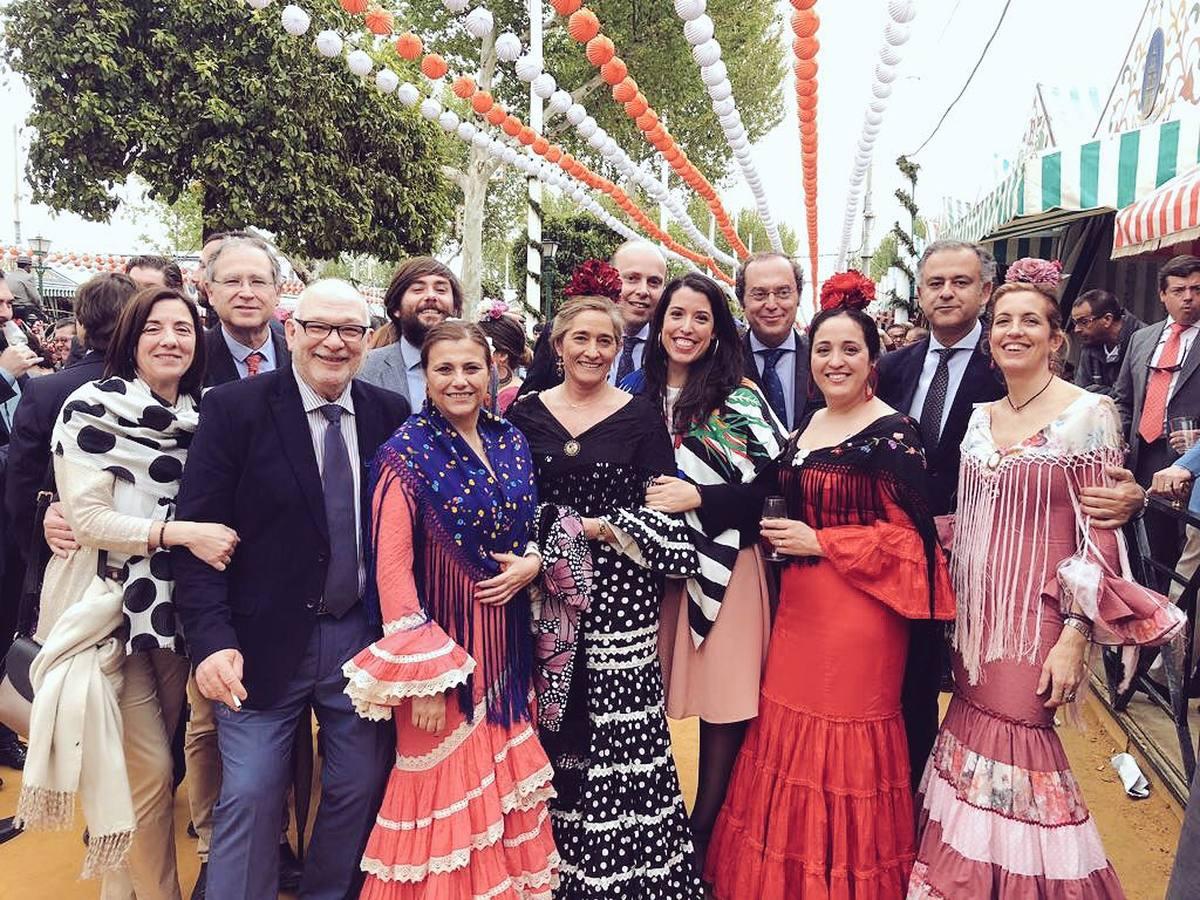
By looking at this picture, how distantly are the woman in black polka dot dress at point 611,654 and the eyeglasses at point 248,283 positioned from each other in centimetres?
123

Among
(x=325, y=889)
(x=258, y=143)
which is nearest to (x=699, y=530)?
(x=325, y=889)

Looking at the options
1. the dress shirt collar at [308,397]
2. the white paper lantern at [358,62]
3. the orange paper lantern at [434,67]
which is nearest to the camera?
the dress shirt collar at [308,397]

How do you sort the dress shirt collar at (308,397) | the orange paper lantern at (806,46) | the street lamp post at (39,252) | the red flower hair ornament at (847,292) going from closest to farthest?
1. the dress shirt collar at (308,397)
2. the red flower hair ornament at (847,292)
3. the orange paper lantern at (806,46)
4. the street lamp post at (39,252)

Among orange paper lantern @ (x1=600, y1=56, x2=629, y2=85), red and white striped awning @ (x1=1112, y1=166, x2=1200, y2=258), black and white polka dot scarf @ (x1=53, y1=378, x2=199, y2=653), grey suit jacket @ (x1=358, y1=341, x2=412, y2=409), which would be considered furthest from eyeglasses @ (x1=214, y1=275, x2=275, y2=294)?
orange paper lantern @ (x1=600, y1=56, x2=629, y2=85)

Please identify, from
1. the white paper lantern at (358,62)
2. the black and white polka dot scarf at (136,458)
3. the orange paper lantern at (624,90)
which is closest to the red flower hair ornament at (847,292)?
the black and white polka dot scarf at (136,458)

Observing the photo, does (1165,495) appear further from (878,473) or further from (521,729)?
(521,729)

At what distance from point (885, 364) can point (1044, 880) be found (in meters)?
1.98

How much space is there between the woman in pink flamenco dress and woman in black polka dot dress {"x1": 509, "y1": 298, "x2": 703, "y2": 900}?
2.72 ft

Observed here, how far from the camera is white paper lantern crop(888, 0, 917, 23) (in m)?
6.70

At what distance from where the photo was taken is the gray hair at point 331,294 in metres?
2.35

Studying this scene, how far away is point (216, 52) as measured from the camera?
460 inches

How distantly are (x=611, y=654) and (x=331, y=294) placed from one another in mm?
1416

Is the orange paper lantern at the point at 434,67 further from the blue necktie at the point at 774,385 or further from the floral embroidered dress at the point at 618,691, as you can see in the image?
the floral embroidered dress at the point at 618,691

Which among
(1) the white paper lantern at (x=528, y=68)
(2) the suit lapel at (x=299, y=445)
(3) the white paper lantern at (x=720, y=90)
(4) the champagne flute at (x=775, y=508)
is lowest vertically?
(4) the champagne flute at (x=775, y=508)
